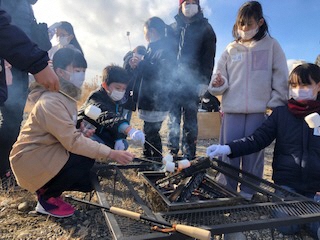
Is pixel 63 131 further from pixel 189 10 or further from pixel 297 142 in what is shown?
pixel 189 10

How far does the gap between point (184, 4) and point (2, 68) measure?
2.47 metres

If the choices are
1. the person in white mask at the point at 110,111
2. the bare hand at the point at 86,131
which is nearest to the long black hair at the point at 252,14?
the person in white mask at the point at 110,111

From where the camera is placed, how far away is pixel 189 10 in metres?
3.59

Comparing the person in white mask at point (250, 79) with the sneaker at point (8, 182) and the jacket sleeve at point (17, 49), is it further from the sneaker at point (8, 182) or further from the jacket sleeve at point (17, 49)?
the sneaker at point (8, 182)

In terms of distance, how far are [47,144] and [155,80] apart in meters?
2.14

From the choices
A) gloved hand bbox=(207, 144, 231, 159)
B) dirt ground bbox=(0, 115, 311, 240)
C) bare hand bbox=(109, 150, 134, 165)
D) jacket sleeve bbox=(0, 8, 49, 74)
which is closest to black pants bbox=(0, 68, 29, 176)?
dirt ground bbox=(0, 115, 311, 240)

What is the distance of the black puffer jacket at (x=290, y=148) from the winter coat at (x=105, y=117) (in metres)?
1.25

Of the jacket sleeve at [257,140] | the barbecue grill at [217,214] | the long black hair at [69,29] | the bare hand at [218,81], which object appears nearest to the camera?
the barbecue grill at [217,214]

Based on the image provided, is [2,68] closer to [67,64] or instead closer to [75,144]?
[67,64]

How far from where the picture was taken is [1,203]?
8.75 ft

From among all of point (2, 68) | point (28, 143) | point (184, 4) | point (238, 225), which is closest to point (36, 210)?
point (28, 143)

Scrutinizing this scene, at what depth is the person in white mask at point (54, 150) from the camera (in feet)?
Result: 6.96

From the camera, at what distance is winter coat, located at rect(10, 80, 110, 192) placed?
2113 millimetres

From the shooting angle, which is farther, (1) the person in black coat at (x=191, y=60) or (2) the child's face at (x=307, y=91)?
(1) the person in black coat at (x=191, y=60)
